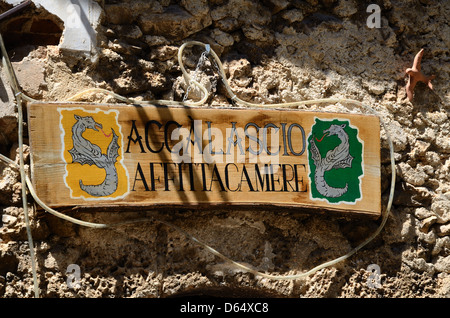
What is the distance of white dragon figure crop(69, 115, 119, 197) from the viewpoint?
195 cm

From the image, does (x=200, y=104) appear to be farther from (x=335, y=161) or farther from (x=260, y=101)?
(x=335, y=161)

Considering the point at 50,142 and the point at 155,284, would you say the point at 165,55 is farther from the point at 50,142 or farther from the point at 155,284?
the point at 155,284

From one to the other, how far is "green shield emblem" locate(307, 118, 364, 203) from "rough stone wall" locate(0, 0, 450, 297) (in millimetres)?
115

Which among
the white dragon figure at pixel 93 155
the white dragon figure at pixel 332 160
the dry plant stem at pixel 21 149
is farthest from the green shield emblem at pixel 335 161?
the dry plant stem at pixel 21 149

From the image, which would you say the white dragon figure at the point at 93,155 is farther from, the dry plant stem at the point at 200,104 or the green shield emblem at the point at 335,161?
the green shield emblem at the point at 335,161

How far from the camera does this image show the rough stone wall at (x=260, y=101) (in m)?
1.99

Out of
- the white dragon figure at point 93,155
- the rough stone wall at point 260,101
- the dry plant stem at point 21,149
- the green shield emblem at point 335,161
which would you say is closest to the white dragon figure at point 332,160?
the green shield emblem at point 335,161

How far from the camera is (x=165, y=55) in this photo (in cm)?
219

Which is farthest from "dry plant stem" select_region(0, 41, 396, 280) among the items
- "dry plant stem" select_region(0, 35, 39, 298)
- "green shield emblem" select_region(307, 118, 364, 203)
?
"green shield emblem" select_region(307, 118, 364, 203)

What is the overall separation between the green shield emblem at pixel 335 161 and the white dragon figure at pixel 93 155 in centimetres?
66

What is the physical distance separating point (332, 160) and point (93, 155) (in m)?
0.81

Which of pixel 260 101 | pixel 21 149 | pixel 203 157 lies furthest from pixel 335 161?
pixel 21 149

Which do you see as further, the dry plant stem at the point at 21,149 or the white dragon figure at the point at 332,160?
the white dragon figure at the point at 332,160

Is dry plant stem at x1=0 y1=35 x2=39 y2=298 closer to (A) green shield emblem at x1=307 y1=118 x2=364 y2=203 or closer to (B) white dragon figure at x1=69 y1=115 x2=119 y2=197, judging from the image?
(B) white dragon figure at x1=69 y1=115 x2=119 y2=197
